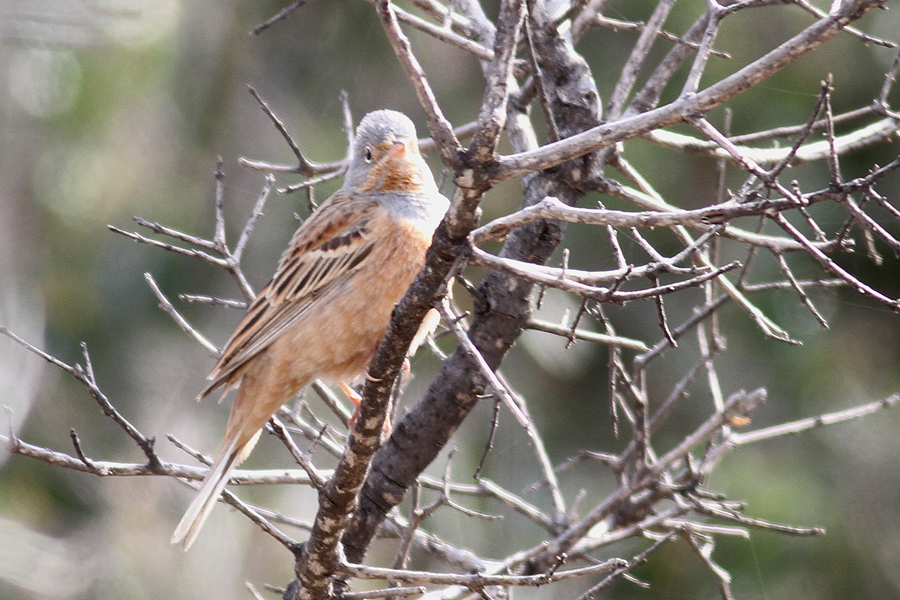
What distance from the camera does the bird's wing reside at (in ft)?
14.1

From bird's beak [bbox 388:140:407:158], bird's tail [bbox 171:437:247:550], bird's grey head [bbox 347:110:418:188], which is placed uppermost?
bird's grey head [bbox 347:110:418:188]

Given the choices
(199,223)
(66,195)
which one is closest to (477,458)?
(199,223)

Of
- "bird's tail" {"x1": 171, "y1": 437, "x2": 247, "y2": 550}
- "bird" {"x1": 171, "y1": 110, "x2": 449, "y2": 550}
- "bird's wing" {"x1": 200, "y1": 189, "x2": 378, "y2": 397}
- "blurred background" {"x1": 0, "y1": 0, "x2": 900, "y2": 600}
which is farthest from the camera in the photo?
"blurred background" {"x1": 0, "y1": 0, "x2": 900, "y2": 600}

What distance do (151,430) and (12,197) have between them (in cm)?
320

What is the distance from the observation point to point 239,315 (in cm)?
1013

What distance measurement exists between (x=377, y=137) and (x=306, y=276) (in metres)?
0.83

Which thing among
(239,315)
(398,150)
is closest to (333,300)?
(398,150)

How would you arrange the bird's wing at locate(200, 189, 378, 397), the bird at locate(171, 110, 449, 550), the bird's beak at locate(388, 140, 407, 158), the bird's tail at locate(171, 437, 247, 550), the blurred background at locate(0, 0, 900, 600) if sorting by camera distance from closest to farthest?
the bird's tail at locate(171, 437, 247, 550), the bird at locate(171, 110, 449, 550), the bird's wing at locate(200, 189, 378, 397), the bird's beak at locate(388, 140, 407, 158), the blurred background at locate(0, 0, 900, 600)

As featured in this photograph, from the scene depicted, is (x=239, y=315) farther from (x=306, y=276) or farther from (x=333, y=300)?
(x=333, y=300)

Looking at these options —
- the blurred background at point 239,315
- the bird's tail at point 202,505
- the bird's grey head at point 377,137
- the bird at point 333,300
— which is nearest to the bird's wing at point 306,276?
the bird at point 333,300

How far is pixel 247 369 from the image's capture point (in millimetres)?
4312

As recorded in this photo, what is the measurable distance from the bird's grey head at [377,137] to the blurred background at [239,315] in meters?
3.64

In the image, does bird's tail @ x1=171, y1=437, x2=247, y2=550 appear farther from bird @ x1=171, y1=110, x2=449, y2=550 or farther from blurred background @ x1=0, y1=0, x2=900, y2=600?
blurred background @ x1=0, y1=0, x2=900, y2=600

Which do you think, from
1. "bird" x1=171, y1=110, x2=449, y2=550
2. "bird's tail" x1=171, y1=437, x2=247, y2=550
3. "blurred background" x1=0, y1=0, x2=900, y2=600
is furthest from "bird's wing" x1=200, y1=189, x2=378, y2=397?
"blurred background" x1=0, y1=0, x2=900, y2=600
